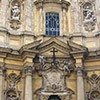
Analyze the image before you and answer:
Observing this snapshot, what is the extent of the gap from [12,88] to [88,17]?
19.4ft

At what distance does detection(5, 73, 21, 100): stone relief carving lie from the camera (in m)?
17.1

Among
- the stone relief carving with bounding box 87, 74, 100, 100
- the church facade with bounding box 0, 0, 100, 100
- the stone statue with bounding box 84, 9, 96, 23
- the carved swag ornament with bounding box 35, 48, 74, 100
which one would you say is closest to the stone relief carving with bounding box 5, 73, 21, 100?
the church facade with bounding box 0, 0, 100, 100

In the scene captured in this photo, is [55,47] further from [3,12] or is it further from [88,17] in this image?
[3,12]

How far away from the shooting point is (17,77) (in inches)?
690

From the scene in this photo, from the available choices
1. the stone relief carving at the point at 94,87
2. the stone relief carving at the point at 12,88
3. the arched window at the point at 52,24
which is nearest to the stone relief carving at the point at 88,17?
the arched window at the point at 52,24

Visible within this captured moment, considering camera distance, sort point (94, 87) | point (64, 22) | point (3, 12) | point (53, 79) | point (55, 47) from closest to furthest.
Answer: point (94, 87) → point (53, 79) → point (55, 47) → point (3, 12) → point (64, 22)

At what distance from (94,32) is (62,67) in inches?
112

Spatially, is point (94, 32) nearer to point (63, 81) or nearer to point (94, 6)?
point (94, 6)

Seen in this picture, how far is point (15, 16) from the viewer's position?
19.0m

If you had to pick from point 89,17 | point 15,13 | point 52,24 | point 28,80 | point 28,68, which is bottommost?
point 28,80

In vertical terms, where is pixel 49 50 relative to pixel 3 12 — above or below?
below

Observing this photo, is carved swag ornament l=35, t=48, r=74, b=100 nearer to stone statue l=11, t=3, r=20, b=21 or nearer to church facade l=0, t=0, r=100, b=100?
church facade l=0, t=0, r=100, b=100

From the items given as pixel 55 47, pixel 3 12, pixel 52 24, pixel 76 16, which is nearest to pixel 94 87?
pixel 55 47

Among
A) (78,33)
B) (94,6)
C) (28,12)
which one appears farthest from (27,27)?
(94,6)
